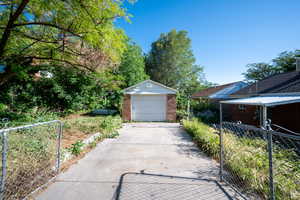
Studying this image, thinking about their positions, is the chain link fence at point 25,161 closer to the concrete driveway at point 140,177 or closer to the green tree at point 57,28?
the concrete driveway at point 140,177

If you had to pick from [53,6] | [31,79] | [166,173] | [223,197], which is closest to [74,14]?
[53,6]

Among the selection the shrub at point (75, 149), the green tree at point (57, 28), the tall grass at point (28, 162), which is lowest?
the shrub at point (75, 149)

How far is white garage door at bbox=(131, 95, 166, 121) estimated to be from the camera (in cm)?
1187

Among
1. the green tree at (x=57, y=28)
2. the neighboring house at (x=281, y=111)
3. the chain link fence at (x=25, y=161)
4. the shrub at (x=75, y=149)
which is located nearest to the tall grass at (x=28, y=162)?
the chain link fence at (x=25, y=161)

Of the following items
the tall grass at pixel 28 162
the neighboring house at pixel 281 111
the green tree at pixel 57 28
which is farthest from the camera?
the neighboring house at pixel 281 111

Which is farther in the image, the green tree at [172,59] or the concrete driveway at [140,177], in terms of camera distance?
the green tree at [172,59]

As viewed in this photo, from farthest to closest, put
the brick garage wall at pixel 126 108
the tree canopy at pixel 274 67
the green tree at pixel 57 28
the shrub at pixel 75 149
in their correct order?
the tree canopy at pixel 274 67 → the brick garage wall at pixel 126 108 → the green tree at pixel 57 28 → the shrub at pixel 75 149

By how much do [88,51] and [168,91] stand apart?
6.82 meters

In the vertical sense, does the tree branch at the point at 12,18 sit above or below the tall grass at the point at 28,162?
above

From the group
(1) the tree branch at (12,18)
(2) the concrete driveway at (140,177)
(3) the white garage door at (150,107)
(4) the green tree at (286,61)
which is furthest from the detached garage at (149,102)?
(4) the green tree at (286,61)

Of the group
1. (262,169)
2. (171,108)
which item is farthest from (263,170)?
(171,108)

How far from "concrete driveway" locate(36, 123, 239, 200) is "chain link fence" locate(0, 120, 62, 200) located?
29 cm

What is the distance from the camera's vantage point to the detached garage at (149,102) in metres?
11.7

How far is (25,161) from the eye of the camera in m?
2.64
